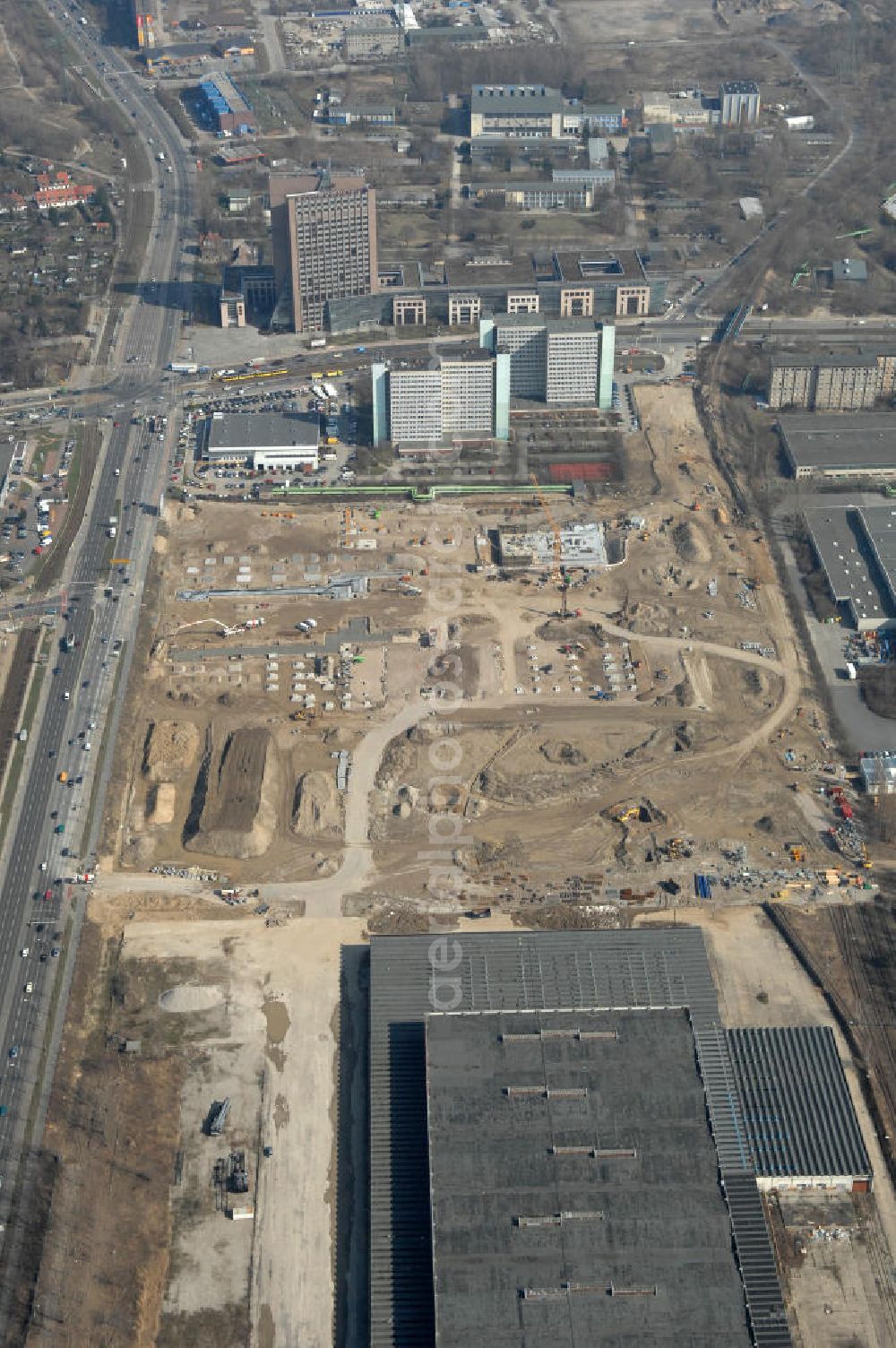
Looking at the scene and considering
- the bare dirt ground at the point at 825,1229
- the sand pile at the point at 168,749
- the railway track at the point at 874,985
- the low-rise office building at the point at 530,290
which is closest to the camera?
the bare dirt ground at the point at 825,1229

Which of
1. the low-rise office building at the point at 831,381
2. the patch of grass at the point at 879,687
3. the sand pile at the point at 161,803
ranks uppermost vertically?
the low-rise office building at the point at 831,381

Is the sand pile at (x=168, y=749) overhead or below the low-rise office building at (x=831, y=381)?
below

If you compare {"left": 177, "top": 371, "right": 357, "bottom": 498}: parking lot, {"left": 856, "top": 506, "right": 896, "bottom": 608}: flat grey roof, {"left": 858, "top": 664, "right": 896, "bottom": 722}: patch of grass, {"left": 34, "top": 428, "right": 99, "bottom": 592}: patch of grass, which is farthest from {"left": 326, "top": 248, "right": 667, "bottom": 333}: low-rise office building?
{"left": 858, "top": 664, "right": 896, "bottom": 722}: patch of grass

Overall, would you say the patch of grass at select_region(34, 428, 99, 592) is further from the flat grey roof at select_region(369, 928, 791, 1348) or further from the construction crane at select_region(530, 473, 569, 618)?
the flat grey roof at select_region(369, 928, 791, 1348)

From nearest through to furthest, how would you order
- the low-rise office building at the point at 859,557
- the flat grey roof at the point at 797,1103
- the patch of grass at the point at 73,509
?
1. the flat grey roof at the point at 797,1103
2. the low-rise office building at the point at 859,557
3. the patch of grass at the point at 73,509

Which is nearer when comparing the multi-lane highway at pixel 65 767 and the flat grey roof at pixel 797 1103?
the flat grey roof at pixel 797 1103

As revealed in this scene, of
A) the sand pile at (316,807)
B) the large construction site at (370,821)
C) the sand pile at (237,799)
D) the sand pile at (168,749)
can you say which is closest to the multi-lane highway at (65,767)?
the large construction site at (370,821)

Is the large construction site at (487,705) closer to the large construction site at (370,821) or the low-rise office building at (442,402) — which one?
the large construction site at (370,821)

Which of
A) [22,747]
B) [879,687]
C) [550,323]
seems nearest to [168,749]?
[22,747]
